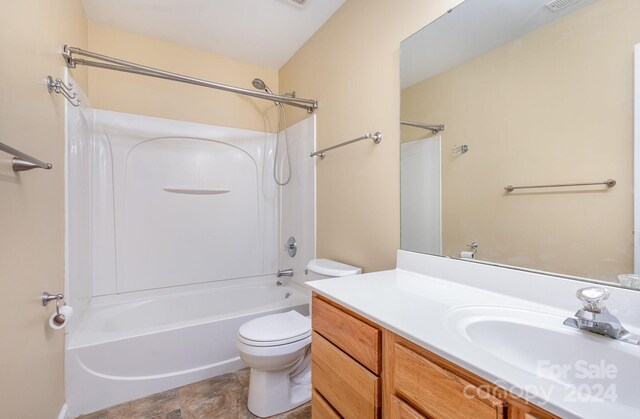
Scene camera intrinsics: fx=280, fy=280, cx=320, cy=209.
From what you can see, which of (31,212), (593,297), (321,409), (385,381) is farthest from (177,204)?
(593,297)

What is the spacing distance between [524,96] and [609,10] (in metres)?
0.28

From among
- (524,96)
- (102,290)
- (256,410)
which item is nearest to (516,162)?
(524,96)

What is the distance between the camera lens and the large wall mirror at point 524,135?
2.66ft

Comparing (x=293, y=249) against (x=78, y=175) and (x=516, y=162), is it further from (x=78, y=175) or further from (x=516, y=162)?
(x=516, y=162)

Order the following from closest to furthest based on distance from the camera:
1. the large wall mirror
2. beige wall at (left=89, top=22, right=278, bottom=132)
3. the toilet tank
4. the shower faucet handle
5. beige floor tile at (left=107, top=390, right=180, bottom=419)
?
the large wall mirror < beige floor tile at (left=107, top=390, right=180, bottom=419) < the toilet tank < beige wall at (left=89, top=22, right=278, bottom=132) < the shower faucet handle

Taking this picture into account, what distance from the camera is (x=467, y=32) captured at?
119cm

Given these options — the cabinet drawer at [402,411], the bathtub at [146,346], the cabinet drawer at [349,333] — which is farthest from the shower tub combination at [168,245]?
the cabinet drawer at [402,411]

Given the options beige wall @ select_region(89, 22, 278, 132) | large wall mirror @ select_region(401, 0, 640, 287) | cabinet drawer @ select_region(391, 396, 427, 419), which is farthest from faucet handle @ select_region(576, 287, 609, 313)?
beige wall @ select_region(89, 22, 278, 132)

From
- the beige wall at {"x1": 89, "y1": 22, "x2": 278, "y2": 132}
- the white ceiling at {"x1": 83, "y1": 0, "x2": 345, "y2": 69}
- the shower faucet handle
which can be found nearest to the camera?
the white ceiling at {"x1": 83, "y1": 0, "x2": 345, "y2": 69}

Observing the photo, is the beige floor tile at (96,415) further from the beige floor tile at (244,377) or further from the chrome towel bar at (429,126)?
the chrome towel bar at (429,126)

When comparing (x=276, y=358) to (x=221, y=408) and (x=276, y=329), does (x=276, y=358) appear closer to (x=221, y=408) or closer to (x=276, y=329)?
(x=276, y=329)

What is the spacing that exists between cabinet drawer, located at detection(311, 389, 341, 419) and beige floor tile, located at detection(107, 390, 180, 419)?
37.8 inches

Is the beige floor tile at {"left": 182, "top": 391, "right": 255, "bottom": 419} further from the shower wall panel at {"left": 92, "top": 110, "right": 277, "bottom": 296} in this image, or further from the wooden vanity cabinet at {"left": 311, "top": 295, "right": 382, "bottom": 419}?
the shower wall panel at {"left": 92, "top": 110, "right": 277, "bottom": 296}

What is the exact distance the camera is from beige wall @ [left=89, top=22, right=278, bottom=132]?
217 centimetres
